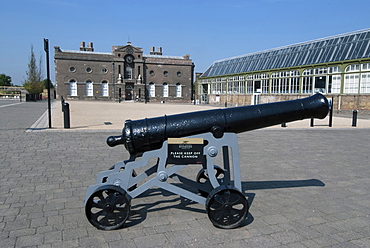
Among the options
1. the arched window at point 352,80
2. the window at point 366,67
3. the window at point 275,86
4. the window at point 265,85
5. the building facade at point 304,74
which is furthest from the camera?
the window at point 265,85

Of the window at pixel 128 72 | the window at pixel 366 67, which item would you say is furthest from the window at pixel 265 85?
the window at pixel 128 72

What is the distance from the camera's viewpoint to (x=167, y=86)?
6731 centimetres

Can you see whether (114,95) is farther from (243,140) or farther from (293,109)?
(293,109)

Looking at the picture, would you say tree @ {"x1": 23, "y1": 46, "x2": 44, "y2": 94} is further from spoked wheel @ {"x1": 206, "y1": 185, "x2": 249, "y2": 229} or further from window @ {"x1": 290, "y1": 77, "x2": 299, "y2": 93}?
spoked wheel @ {"x1": 206, "y1": 185, "x2": 249, "y2": 229}

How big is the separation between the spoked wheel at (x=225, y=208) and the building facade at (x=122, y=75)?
60.7m

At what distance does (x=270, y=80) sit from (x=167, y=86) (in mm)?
33159

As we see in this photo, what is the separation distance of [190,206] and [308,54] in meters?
33.2

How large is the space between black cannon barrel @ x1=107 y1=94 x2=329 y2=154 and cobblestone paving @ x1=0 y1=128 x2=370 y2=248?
0.94 metres

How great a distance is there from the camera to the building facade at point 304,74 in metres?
26.8

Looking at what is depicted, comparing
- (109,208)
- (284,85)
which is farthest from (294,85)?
(109,208)

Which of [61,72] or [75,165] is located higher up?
[61,72]

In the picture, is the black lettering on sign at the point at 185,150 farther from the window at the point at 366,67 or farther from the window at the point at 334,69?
the window at the point at 334,69

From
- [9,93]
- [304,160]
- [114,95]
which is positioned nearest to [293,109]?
[304,160]

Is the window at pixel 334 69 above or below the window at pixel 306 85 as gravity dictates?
above
